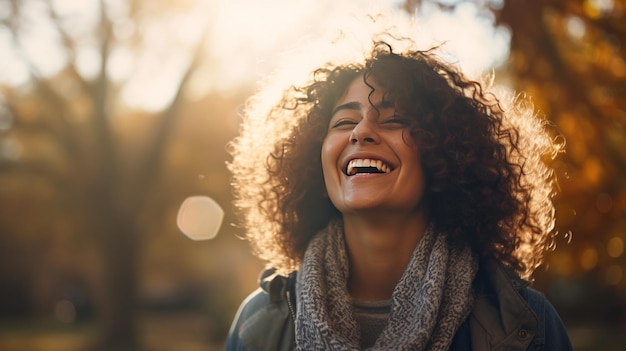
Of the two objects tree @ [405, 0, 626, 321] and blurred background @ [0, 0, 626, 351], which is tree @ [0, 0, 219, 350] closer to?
blurred background @ [0, 0, 626, 351]

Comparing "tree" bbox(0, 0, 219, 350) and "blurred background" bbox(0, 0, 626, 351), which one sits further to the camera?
"tree" bbox(0, 0, 219, 350)

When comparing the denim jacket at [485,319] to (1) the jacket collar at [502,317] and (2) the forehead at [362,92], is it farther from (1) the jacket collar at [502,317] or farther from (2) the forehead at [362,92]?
(2) the forehead at [362,92]

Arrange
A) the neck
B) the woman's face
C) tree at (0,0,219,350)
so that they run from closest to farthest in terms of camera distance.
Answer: the woman's face
the neck
tree at (0,0,219,350)

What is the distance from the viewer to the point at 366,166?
2.84 m

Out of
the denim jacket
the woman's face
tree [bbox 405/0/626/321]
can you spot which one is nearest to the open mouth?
the woman's face

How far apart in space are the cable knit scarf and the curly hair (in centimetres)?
19

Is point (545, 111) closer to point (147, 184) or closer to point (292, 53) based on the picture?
point (292, 53)

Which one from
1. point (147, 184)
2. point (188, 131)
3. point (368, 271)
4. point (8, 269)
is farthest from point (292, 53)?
point (8, 269)

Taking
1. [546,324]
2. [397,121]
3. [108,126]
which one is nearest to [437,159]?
[397,121]

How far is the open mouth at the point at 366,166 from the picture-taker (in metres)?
2.84

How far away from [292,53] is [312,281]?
1161 millimetres

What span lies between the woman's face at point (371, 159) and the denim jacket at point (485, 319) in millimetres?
390

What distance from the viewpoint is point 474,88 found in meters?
3.15

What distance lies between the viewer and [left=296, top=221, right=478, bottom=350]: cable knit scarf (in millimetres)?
2684
